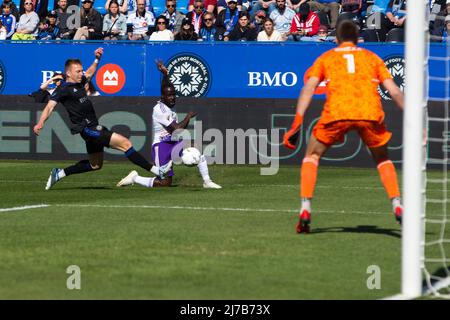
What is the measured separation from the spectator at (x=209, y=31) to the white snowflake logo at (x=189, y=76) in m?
1.36

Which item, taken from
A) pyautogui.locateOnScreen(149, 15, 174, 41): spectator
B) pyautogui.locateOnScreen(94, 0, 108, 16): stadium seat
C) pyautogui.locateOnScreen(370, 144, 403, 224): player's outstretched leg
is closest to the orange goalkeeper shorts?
pyautogui.locateOnScreen(370, 144, 403, 224): player's outstretched leg

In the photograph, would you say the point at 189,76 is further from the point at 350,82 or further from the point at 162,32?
the point at 350,82

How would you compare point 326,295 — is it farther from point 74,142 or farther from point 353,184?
point 74,142

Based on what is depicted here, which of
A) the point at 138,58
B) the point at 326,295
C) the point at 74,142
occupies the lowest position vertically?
the point at 326,295

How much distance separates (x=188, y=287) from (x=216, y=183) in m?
11.0

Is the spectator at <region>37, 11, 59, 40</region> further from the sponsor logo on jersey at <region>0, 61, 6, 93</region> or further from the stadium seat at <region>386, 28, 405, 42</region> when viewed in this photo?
the stadium seat at <region>386, 28, 405, 42</region>

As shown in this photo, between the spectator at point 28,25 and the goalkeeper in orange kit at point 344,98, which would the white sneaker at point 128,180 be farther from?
the spectator at point 28,25

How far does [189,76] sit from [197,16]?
2479mm

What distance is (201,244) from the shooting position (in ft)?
37.1

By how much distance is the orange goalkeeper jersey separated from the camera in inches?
470

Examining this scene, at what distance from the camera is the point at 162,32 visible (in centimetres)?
2739

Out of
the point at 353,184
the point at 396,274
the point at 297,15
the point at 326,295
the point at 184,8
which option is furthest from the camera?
the point at 184,8

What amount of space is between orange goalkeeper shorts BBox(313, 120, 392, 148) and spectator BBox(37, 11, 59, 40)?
57.8 feet

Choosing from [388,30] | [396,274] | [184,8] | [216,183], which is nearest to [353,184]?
[216,183]
